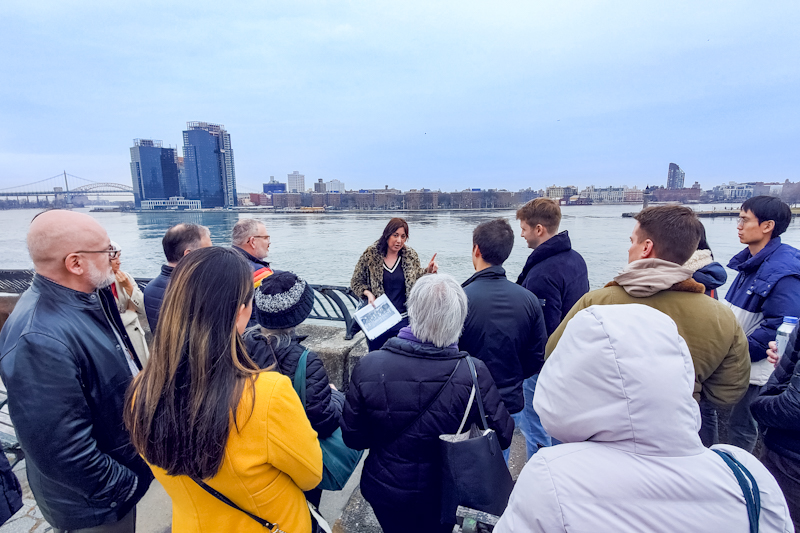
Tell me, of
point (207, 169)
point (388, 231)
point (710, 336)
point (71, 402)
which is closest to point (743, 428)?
point (710, 336)

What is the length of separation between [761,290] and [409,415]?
87.7 inches

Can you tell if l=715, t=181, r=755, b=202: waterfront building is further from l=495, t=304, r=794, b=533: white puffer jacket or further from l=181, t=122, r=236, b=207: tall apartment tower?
l=181, t=122, r=236, b=207: tall apartment tower

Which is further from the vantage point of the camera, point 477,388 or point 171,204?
point 171,204

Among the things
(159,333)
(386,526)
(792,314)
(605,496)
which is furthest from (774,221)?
(159,333)

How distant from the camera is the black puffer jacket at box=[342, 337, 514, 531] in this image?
1.43m

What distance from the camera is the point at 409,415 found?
144 centimetres

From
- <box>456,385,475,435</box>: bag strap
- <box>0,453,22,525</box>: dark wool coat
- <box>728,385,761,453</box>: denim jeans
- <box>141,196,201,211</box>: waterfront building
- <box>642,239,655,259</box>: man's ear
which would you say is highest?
<box>141,196,201,211</box>: waterfront building

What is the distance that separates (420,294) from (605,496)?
3.00 ft

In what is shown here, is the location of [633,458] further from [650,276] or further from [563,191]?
[563,191]

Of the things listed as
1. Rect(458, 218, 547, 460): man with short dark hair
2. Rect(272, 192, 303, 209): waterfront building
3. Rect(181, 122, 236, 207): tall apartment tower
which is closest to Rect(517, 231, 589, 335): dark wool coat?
Rect(458, 218, 547, 460): man with short dark hair

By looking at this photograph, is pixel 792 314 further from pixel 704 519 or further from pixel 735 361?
pixel 704 519

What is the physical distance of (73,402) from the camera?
1307 mm

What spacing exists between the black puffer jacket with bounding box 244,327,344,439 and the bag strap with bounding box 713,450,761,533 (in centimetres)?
119

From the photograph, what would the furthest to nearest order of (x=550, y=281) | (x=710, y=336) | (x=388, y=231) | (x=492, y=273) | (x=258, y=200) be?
(x=258, y=200), (x=388, y=231), (x=550, y=281), (x=492, y=273), (x=710, y=336)
